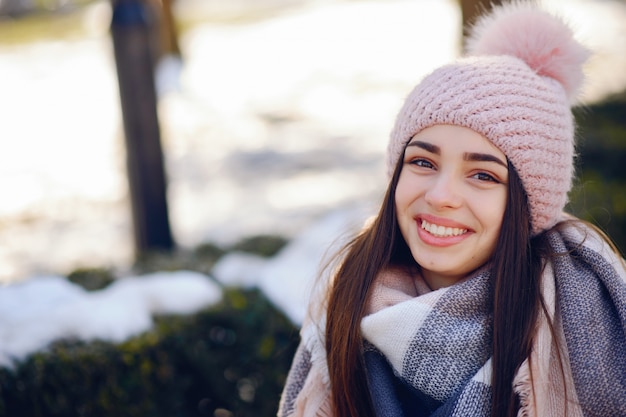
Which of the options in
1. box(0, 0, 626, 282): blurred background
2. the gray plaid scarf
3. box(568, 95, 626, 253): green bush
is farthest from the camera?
box(0, 0, 626, 282): blurred background

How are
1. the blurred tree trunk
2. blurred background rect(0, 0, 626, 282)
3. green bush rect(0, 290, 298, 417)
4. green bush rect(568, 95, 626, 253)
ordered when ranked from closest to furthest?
1. green bush rect(0, 290, 298, 417)
2. the blurred tree trunk
3. green bush rect(568, 95, 626, 253)
4. blurred background rect(0, 0, 626, 282)

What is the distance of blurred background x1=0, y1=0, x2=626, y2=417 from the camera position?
2.86 m

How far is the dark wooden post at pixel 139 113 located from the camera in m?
4.40

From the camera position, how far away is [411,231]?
6.86 ft

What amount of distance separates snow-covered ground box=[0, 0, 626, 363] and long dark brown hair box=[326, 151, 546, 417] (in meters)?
0.29

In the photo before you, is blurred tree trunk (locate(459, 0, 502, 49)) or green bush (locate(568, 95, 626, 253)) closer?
blurred tree trunk (locate(459, 0, 502, 49))

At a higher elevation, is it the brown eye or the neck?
the brown eye

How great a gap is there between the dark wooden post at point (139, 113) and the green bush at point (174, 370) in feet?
4.96

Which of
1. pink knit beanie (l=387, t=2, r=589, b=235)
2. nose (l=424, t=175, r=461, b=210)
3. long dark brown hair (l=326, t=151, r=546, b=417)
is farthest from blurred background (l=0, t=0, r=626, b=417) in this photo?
nose (l=424, t=175, r=461, b=210)

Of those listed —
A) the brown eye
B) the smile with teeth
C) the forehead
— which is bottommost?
the smile with teeth

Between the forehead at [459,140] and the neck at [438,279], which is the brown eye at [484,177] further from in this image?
the neck at [438,279]

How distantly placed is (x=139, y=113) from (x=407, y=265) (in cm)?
263

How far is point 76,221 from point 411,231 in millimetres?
4720

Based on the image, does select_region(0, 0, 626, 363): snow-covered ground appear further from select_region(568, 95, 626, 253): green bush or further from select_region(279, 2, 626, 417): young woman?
select_region(568, 95, 626, 253): green bush
